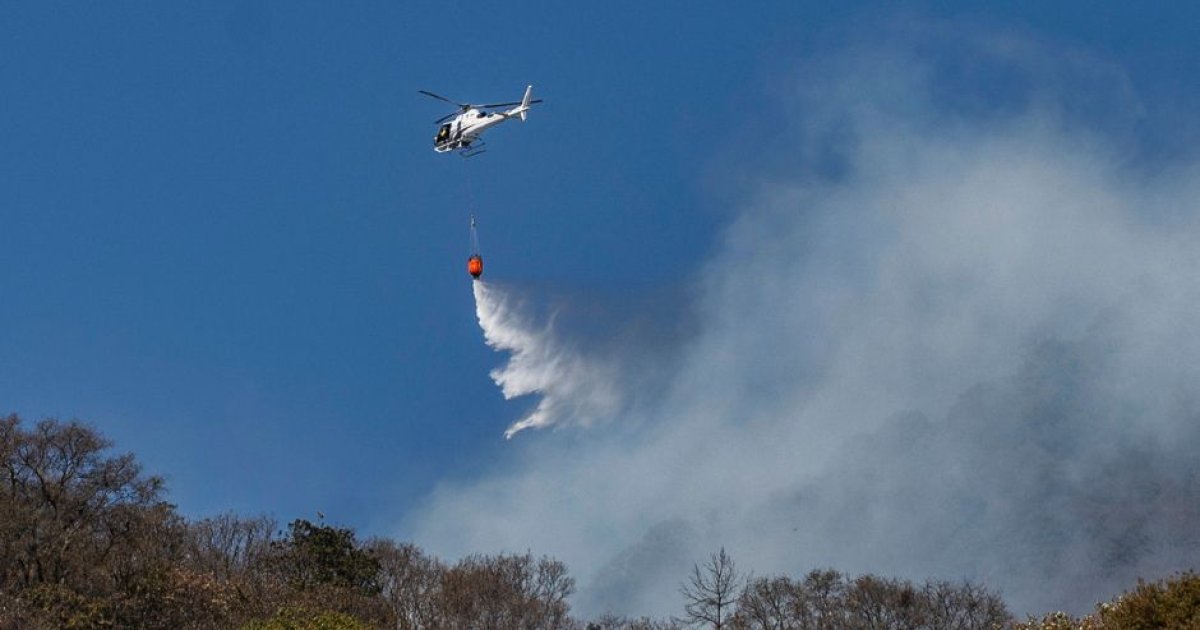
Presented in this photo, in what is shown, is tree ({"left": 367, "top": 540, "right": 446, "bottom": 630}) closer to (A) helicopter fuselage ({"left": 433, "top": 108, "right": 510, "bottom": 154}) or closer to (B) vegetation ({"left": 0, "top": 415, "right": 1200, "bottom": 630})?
(B) vegetation ({"left": 0, "top": 415, "right": 1200, "bottom": 630})

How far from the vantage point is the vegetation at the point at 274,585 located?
62.2 m

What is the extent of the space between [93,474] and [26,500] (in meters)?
3.57

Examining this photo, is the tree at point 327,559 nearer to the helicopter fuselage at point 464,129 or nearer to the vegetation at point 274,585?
the vegetation at point 274,585

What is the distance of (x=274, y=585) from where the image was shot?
7825cm

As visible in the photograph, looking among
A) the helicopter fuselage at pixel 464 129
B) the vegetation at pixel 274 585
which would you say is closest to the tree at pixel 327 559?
the vegetation at pixel 274 585

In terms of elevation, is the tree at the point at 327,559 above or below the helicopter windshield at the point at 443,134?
below

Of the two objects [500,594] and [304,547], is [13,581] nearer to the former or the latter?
[304,547]

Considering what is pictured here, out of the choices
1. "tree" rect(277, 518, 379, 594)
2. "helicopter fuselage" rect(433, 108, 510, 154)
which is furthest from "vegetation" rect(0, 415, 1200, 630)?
"helicopter fuselage" rect(433, 108, 510, 154)

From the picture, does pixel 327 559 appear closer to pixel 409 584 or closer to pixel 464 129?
pixel 409 584

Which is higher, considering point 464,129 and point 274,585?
point 464,129

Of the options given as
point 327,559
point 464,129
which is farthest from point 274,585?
point 464,129

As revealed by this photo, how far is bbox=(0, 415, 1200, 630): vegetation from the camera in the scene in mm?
62188

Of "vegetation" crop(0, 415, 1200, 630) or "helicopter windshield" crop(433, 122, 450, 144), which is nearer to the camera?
"vegetation" crop(0, 415, 1200, 630)

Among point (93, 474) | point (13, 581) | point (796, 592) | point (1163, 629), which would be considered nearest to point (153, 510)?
point (93, 474)
